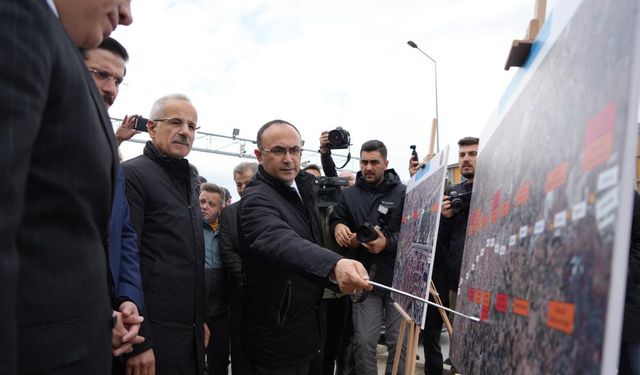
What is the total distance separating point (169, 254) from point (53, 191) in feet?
3.91

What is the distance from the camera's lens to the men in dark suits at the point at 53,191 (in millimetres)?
599

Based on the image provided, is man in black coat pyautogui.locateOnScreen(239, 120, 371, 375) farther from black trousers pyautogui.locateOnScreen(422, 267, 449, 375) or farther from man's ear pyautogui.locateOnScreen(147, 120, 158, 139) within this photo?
black trousers pyautogui.locateOnScreen(422, 267, 449, 375)

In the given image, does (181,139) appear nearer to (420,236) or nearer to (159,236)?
(159,236)

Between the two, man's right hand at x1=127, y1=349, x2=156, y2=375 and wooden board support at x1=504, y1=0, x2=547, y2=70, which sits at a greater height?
wooden board support at x1=504, y1=0, x2=547, y2=70

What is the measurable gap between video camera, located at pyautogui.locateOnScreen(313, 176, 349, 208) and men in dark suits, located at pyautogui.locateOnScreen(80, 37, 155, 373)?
5.81 ft

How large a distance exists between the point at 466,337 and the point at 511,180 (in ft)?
1.72

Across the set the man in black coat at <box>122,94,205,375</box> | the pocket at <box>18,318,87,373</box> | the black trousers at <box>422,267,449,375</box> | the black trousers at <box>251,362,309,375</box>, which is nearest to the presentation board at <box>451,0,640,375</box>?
the pocket at <box>18,318,87,373</box>

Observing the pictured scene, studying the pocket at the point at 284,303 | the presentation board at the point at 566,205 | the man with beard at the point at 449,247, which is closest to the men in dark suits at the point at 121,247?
the pocket at the point at 284,303

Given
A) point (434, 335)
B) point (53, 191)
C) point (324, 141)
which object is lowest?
point (434, 335)

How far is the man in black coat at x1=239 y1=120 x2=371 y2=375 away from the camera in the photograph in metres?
1.91

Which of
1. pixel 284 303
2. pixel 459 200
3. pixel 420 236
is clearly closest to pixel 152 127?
pixel 284 303

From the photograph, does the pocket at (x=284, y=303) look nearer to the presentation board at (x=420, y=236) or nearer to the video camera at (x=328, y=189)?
the presentation board at (x=420, y=236)

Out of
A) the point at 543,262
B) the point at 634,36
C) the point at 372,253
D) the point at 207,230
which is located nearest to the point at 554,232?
the point at 543,262

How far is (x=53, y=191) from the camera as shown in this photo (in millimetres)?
733
